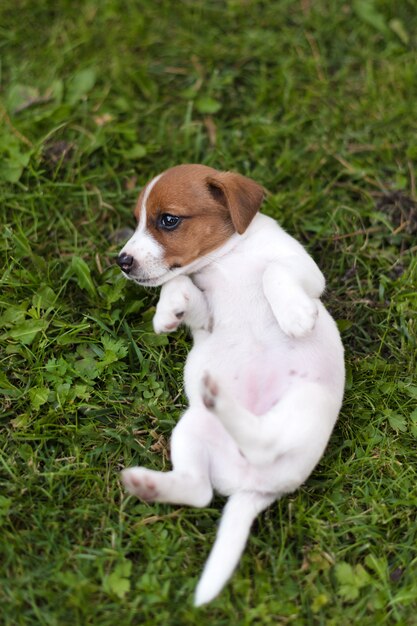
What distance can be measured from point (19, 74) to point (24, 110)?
44cm

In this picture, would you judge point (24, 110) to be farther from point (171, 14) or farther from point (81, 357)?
point (81, 357)

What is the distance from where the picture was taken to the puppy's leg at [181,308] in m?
4.52

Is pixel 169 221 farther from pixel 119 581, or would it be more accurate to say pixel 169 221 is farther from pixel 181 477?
pixel 119 581

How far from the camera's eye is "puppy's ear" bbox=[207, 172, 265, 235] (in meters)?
4.71

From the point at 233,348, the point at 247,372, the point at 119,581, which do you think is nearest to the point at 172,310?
the point at 233,348

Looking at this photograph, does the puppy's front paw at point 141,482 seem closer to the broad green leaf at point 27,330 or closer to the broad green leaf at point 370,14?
the broad green leaf at point 27,330

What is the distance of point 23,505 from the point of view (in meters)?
4.38

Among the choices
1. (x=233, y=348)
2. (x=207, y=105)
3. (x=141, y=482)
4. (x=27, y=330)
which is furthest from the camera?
(x=207, y=105)

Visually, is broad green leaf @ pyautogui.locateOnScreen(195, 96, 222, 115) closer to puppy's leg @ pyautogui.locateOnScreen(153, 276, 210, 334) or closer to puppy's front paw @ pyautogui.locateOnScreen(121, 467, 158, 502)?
puppy's leg @ pyautogui.locateOnScreen(153, 276, 210, 334)

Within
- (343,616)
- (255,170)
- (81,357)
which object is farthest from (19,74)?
(343,616)

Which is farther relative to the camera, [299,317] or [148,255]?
[148,255]

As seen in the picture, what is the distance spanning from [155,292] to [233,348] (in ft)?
3.49

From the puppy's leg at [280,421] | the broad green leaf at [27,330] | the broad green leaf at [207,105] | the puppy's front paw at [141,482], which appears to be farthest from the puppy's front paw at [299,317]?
the broad green leaf at [207,105]

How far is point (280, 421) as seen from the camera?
4.16 m
